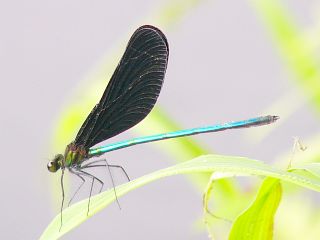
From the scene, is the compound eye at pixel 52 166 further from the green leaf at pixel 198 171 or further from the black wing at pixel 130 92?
the green leaf at pixel 198 171

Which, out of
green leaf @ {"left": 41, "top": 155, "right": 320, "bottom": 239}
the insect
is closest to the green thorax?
the insect

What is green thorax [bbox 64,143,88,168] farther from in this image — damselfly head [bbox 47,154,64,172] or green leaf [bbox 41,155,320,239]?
green leaf [bbox 41,155,320,239]

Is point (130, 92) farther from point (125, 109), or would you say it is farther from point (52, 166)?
point (52, 166)

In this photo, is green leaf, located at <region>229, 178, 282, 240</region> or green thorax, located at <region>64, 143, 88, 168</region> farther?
green thorax, located at <region>64, 143, 88, 168</region>

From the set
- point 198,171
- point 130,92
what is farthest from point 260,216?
point 130,92

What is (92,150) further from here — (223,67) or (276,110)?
(223,67)

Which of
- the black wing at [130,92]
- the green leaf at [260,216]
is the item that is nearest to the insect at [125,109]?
the black wing at [130,92]

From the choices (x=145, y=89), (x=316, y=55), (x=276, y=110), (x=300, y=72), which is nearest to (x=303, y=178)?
(x=145, y=89)
